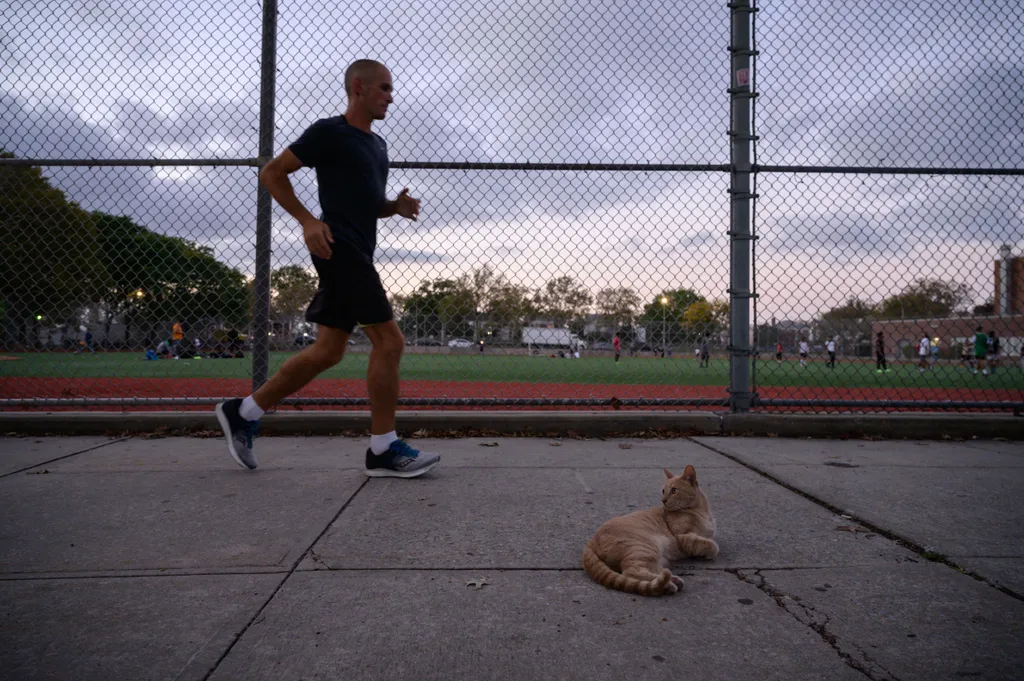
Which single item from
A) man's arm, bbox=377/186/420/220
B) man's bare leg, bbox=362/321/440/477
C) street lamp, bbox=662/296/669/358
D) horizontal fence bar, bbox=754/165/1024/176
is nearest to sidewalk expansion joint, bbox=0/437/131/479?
man's bare leg, bbox=362/321/440/477

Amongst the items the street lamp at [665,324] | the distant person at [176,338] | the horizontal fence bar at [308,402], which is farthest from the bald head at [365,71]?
the distant person at [176,338]

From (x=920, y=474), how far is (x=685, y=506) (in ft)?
6.39

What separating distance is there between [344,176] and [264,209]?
4.51 ft

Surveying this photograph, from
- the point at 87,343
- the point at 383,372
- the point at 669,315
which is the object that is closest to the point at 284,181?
the point at 383,372

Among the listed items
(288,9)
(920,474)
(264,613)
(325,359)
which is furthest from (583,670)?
(288,9)

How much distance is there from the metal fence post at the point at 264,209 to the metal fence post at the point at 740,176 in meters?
3.28

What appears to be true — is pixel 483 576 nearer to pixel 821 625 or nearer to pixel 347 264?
pixel 821 625

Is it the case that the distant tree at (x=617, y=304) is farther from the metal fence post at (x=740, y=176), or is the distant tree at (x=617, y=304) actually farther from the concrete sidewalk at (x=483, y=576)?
the concrete sidewalk at (x=483, y=576)

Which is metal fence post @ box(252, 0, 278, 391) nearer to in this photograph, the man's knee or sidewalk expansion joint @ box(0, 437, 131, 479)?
sidewalk expansion joint @ box(0, 437, 131, 479)

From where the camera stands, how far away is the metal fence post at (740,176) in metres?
4.25

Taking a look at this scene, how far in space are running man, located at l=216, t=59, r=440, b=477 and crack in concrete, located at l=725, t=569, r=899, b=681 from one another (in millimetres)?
1718

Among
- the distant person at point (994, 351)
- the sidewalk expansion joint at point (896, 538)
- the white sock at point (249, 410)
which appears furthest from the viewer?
the distant person at point (994, 351)

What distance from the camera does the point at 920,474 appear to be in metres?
3.18

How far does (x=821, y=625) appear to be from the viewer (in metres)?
1.50
